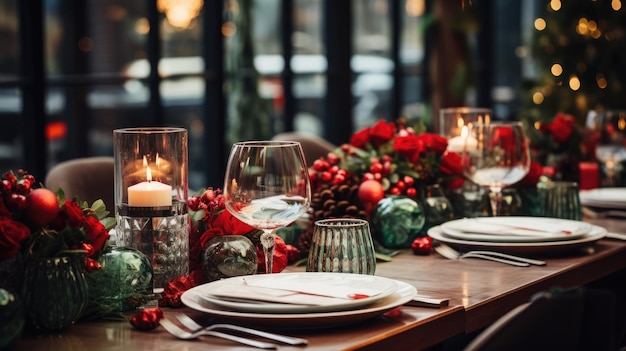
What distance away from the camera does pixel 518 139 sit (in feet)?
6.82

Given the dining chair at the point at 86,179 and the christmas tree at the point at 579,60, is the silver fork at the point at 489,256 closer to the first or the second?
the dining chair at the point at 86,179

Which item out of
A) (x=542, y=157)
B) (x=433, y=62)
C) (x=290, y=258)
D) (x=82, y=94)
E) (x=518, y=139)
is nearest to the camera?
(x=290, y=258)

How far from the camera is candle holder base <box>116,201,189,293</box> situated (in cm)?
158

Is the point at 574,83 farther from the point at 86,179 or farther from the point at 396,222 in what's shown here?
the point at 396,222

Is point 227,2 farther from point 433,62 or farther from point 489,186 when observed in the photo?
point 489,186

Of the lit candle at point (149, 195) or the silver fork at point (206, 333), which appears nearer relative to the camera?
the silver fork at point (206, 333)

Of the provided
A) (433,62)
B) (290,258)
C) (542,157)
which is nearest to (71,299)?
(290,258)

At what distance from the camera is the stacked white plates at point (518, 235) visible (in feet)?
6.31

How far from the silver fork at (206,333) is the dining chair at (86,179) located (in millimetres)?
1219

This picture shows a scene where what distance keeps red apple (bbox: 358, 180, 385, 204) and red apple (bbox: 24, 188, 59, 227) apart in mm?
807

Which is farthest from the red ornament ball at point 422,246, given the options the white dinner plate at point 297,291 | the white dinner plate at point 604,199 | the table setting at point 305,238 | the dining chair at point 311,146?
the dining chair at point 311,146

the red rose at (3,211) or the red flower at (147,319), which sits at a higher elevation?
the red rose at (3,211)

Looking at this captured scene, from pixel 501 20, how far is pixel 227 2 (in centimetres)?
379

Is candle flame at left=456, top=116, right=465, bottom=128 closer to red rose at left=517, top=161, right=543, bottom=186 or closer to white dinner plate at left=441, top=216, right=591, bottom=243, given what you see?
red rose at left=517, top=161, right=543, bottom=186
